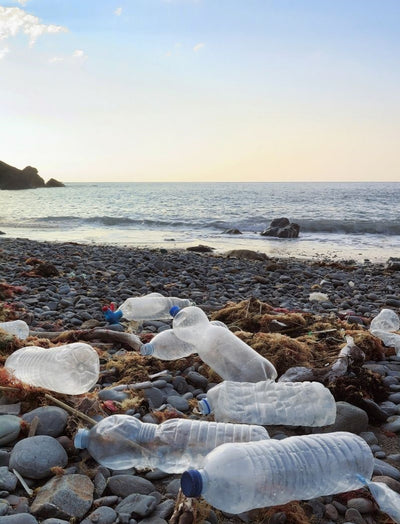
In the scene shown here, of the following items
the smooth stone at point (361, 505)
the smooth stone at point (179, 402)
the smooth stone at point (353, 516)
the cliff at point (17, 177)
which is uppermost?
the cliff at point (17, 177)

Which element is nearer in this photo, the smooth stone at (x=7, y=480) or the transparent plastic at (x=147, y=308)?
the smooth stone at (x=7, y=480)

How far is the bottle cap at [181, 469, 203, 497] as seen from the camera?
1.53m

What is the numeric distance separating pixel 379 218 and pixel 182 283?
60.2 feet

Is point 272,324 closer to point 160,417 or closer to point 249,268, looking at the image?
point 160,417

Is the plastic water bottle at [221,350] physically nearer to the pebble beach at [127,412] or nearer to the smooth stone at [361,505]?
the pebble beach at [127,412]

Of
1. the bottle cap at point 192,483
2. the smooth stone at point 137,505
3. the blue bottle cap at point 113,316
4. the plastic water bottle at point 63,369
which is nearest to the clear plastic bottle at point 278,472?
the bottle cap at point 192,483

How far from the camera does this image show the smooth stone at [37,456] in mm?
1982

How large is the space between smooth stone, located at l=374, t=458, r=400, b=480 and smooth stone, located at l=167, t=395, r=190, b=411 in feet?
3.42

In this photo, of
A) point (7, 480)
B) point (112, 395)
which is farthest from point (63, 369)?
point (7, 480)

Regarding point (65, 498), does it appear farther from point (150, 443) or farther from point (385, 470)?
point (385, 470)

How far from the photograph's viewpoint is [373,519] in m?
1.88

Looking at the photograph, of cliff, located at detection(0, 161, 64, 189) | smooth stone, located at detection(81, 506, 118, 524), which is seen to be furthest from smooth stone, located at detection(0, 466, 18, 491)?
cliff, located at detection(0, 161, 64, 189)

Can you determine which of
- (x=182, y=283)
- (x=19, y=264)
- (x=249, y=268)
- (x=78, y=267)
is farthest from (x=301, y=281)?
(x=19, y=264)

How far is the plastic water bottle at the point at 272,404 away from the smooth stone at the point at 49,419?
2.25 ft
